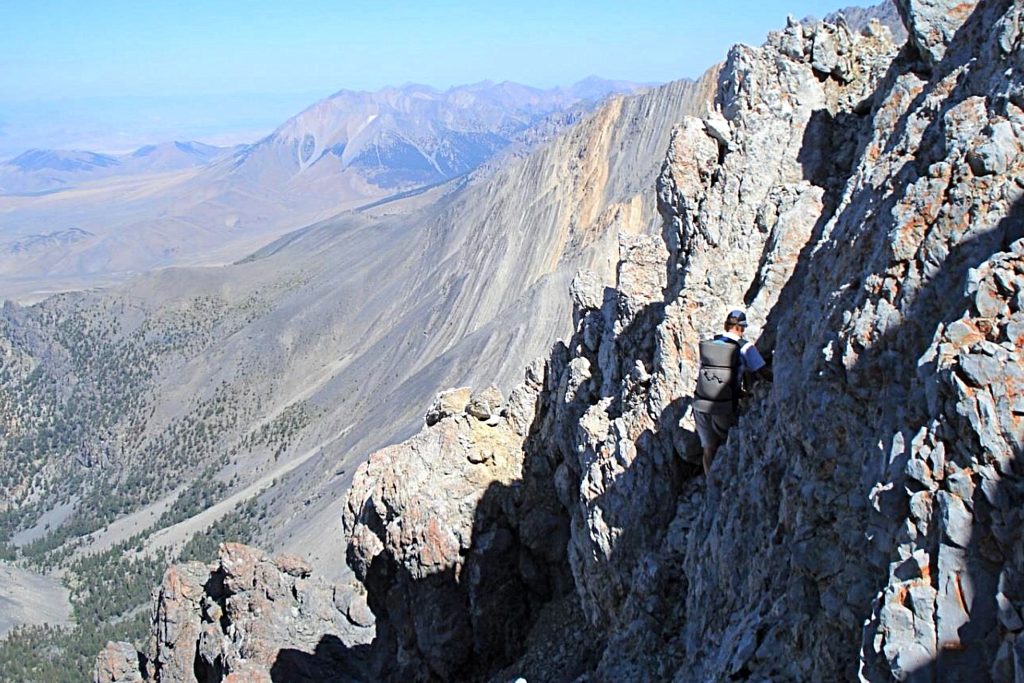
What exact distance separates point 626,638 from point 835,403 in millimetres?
4415

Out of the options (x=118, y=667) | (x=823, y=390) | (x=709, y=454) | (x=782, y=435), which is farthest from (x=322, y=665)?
(x=823, y=390)

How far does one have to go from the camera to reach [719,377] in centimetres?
921

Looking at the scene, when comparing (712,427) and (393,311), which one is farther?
(393,311)

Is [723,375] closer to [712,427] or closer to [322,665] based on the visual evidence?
[712,427]

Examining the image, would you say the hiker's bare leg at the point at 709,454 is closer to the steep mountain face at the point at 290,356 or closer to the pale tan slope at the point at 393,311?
the pale tan slope at the point at 393,311

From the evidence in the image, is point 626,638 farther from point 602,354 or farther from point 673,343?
point 602,354

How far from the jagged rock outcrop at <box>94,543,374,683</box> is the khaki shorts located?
13.7 metres

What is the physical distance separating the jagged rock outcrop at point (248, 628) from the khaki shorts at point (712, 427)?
13.7 metres

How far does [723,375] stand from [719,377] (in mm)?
54

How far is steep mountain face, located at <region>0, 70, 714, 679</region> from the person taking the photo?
59.2 m

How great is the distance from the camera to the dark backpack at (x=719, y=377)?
890 cm

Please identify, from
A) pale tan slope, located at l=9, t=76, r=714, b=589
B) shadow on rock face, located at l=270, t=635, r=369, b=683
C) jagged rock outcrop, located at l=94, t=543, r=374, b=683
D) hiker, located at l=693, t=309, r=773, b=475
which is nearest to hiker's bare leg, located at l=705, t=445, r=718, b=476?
hiker, located at l=693, t=309, r=773, b=475

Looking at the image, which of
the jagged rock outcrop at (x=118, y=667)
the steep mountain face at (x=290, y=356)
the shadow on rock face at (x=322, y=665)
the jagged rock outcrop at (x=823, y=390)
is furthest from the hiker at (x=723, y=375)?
the steep mountain face at (x=290, y=356)

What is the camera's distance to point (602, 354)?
14.9 meters
